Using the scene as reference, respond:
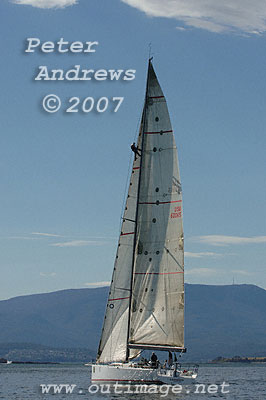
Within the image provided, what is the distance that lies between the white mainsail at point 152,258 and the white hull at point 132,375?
2.28m

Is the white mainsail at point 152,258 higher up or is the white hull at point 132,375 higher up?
the white mainsail at point 152,258

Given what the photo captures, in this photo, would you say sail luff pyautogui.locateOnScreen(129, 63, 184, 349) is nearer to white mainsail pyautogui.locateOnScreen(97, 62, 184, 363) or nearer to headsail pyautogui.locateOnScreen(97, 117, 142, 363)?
white mainsail pyautogui.locateOnScreen(97, 62, 184, 363)

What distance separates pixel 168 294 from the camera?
6444 cm

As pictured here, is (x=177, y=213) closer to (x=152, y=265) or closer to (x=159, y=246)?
(x=159, y=246)

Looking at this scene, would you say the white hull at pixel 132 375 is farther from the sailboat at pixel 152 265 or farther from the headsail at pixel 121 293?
the headsail at pixel 121 293

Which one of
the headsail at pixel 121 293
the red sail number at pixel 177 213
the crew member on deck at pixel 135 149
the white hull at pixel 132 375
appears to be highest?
the crew member on deck at pixel 135 149

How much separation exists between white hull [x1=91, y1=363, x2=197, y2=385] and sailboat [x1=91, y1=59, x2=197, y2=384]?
105mm

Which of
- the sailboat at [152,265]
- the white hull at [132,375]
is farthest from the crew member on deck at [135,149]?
the white hull at [132,375]

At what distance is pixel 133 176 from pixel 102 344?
47.6 ft

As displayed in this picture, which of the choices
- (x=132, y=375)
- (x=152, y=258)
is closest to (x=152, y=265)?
(x=152, y=258)

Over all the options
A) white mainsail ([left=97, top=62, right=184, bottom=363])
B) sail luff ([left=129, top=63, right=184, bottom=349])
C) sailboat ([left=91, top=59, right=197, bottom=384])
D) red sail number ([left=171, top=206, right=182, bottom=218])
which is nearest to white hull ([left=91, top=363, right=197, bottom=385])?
sailboat ([left=91, top=59, right=197, bottom=384])

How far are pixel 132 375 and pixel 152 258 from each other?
9677 millimetres

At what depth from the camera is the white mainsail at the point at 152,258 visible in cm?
6450

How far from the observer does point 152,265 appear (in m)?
64.9
